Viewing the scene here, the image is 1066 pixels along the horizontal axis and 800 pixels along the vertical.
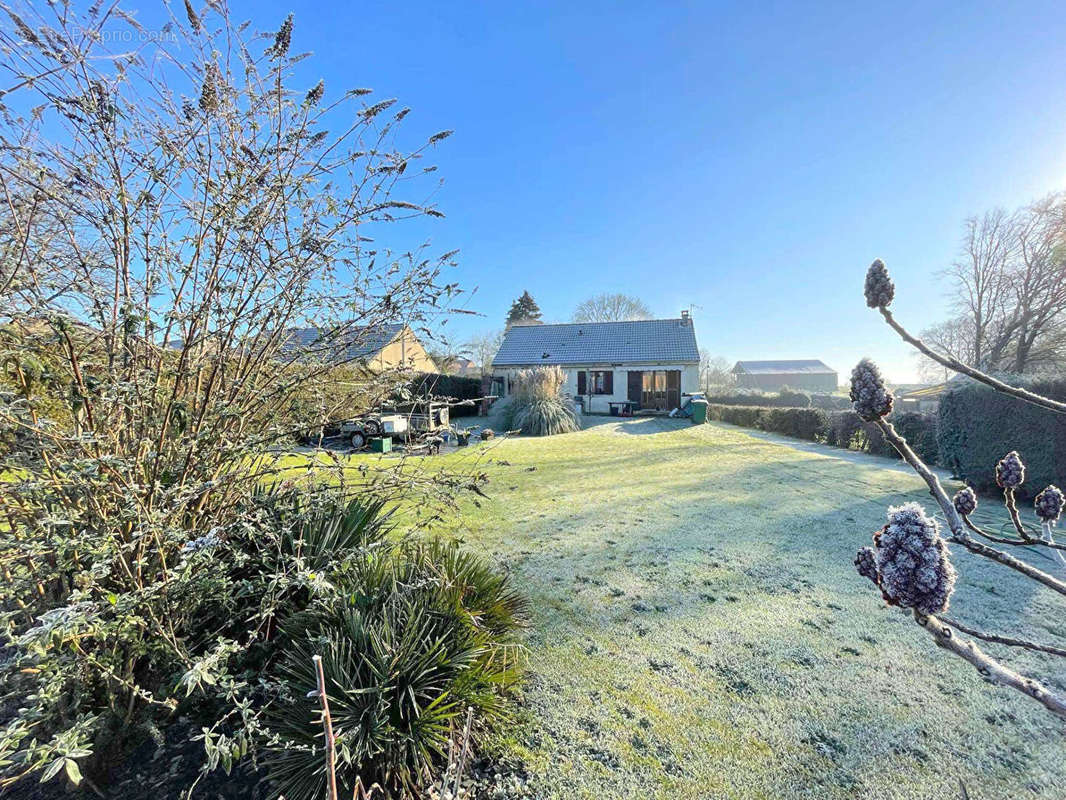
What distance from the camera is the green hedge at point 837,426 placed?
9.55 meters

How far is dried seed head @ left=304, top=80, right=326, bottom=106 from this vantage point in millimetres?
1838

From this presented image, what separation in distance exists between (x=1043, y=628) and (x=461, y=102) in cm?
849

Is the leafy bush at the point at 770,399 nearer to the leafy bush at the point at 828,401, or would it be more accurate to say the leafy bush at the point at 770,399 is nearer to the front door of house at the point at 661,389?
the leafy bush at the point at 828,401

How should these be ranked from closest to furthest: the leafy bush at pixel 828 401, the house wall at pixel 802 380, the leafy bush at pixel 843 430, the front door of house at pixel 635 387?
1. the leafy bush at pixel 843 430
2. the front door of house at pixel 635 387
3. the leafy bush at pixel 828 401
4. the house wall at pixel 802 380

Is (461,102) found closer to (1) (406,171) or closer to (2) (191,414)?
(1) (406,171)

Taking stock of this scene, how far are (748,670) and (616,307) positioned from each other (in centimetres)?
3542

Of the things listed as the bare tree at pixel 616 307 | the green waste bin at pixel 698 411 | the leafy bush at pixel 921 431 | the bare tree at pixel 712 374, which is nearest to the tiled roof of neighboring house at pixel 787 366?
the bare tree at pixel 712 374

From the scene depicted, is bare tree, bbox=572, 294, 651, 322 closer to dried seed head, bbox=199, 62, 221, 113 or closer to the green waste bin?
the green waste bin

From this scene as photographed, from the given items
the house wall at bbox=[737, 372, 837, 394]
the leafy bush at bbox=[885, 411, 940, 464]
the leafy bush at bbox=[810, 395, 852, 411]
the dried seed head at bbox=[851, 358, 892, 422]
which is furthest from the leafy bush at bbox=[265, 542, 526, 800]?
the house wall at bbox=[737, 372, 837, 394]

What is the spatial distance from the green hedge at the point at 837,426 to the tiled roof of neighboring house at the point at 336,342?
7193mm

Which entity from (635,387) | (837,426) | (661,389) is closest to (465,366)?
(635,387)

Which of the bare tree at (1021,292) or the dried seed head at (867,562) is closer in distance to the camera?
the dried seed head at (867,562)

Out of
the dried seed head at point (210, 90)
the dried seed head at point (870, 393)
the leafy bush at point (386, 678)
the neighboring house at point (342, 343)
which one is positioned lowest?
the leafy bush at point (386, 678)

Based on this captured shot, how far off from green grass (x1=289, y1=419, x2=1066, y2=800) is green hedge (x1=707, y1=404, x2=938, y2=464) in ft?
13.1
